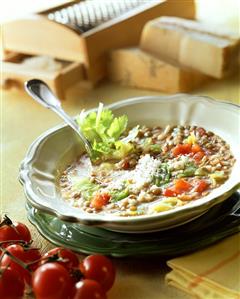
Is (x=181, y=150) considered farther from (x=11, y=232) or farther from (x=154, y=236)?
(x=11, y=232)

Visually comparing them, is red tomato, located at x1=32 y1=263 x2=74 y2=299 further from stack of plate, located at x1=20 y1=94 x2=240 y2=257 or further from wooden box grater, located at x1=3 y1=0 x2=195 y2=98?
wooden box grater, located at x1=3 y1=0 x2=195 y2=98

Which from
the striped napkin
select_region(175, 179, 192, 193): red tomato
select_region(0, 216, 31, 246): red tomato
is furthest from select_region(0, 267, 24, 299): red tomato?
select_region(175, 179, 192, 193): red tomato

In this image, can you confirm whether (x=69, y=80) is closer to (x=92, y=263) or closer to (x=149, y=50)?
(x=149, y=50)

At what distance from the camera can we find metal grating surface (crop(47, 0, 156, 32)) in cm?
219

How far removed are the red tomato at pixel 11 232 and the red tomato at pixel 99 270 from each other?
0.62 ft

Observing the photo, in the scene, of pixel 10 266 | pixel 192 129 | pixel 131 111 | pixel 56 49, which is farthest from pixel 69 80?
pixel 10 266

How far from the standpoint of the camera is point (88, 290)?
983 millimetres

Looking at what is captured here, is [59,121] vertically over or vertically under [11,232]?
under

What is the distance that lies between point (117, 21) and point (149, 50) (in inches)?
6.5

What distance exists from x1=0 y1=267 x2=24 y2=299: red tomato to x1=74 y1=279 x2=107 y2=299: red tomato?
11cm

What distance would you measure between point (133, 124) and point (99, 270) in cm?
59

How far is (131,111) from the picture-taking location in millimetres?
1565

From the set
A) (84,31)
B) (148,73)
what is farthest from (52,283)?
(84,31)

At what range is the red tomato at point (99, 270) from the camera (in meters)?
1.04
